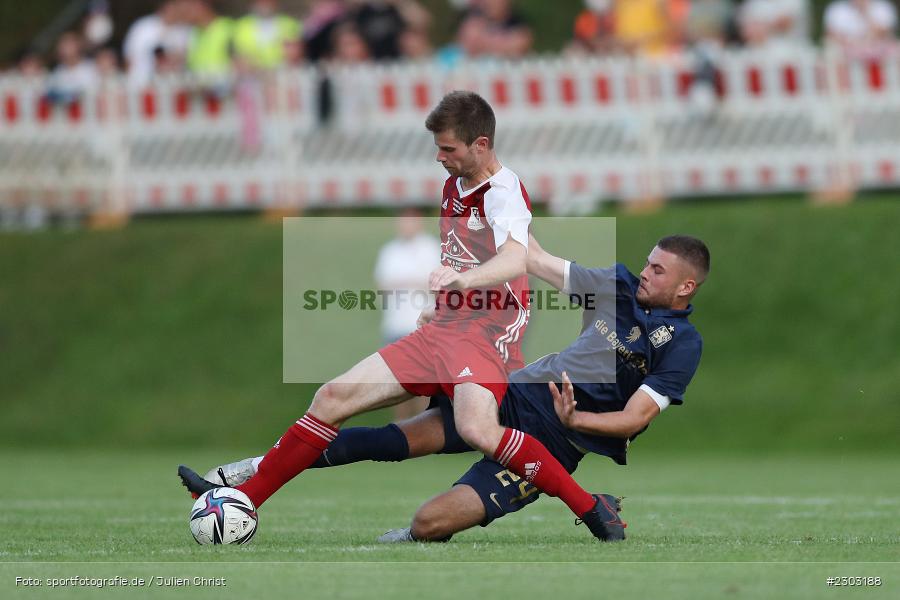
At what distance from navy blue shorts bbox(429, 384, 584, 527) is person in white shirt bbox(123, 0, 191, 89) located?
527 inches

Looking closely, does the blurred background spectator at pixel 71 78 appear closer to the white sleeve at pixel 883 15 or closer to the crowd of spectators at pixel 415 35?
the crowd of spectators at pixel 415 35

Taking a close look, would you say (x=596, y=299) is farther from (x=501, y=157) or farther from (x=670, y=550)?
(x=501, y=157)

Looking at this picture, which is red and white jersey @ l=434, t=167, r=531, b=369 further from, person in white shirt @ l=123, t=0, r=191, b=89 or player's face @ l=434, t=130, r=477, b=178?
person in white shirt @ l=123, t=0, r=191, b=89

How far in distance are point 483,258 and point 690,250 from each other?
1.06 metres

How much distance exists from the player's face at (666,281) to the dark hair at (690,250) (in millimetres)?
26

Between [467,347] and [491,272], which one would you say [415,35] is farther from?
[491,272]

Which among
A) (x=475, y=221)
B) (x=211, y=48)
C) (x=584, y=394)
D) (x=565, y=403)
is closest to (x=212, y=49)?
(x=211, y=48)

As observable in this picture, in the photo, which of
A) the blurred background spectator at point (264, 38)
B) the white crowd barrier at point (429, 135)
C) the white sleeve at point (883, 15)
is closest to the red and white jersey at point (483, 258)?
the white crowd barrier at point (429, 135)

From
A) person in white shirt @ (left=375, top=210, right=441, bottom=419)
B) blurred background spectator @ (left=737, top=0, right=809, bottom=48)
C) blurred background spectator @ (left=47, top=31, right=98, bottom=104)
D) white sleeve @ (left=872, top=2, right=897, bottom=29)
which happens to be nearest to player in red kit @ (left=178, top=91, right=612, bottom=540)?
person in white shirt @ (left=375, top=210, right=441, bottom=419)

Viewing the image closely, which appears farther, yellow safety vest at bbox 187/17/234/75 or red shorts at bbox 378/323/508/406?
yellow safety vest at bbox 187/17/234/75

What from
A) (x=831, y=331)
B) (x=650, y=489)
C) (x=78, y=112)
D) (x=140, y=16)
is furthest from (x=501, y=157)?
(x=140, y=16)

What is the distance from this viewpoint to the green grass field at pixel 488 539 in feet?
21.7

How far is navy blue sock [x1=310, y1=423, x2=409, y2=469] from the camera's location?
28.2 feet

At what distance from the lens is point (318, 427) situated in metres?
8.32
